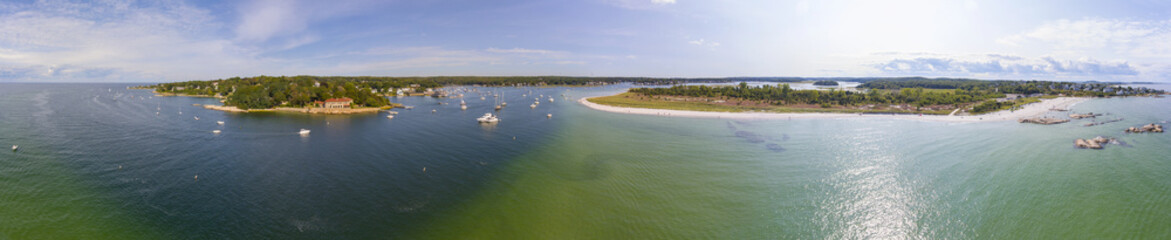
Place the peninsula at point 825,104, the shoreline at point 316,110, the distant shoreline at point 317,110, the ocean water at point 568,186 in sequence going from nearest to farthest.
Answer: the ocean water at point 568,186
the shoreline at point 316,110
the distant shoreline at point 317,110
the peninsula at point 825,104

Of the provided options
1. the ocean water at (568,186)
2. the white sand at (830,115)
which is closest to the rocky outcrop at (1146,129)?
the ocean water at (568,186)

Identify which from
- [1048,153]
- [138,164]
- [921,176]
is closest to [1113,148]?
[1048,153]

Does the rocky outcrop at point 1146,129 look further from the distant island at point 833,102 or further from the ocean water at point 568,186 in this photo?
the distant island at point 833,102

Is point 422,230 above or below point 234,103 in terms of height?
below

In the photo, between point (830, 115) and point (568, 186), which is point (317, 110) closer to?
point (568, 186)

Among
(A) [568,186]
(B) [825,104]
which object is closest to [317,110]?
(A) [568,186]

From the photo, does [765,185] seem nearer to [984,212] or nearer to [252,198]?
[984,212]
